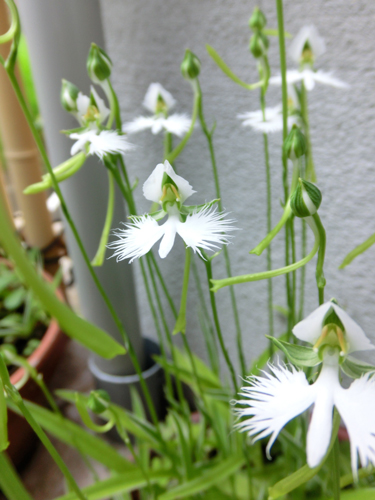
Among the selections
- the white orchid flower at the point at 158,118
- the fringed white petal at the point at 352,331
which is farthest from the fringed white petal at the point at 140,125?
the fringed white petal at the point at 352,331

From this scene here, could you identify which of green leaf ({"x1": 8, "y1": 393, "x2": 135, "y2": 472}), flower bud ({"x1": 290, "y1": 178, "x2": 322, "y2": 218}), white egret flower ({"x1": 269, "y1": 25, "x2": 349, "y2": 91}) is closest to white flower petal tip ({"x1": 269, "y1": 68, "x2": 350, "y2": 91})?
white egret flower ({"x1": 269, "y1": 25, "x2": 349, "y2": 91})

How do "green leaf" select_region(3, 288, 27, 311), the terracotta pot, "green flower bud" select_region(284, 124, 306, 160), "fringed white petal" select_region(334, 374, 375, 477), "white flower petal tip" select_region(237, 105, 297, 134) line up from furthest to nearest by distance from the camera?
"green leaf" select_region(3, 288, 27, 311) → the terracotta pot → "white flower petal tip" select_region(237, 105, 297, 134) → "green flower bud" select_region(284, 124, 306, 160) → "fringed white petal" select_region(334, 374, 375, 477)

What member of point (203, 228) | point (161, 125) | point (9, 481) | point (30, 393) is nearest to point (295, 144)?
point (203, 228)

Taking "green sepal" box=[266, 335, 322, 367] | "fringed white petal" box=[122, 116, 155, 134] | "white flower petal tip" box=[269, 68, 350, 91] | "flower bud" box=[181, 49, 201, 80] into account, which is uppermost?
"flower bud" box=[181, 49, 201, 80]

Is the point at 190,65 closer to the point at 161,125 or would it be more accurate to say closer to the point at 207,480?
the point at 161,125

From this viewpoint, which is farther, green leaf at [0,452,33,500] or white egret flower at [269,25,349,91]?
white egret flower at [269,25,349,91]

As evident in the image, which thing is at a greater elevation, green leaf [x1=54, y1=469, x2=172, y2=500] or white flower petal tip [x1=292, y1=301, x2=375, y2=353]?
white flower petal tip [x1=292, y1=301, x2=375, y2=353]

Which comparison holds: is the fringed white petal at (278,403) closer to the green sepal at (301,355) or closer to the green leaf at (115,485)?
the green sepal at (301,355)

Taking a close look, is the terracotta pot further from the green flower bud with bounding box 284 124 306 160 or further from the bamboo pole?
the green flower bud with bounding box 284 124 306 160
